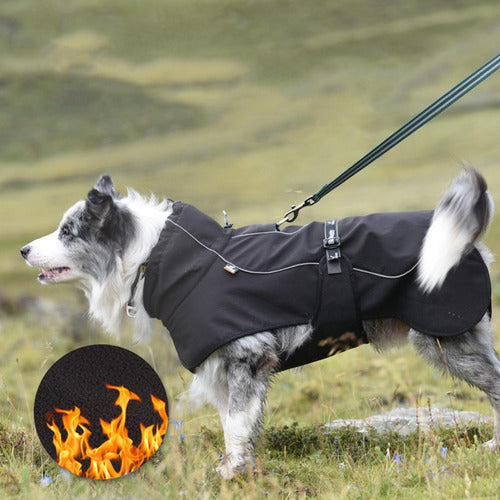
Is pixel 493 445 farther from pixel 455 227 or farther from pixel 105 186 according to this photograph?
pixel 105 186

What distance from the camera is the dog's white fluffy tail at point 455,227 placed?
3.55m

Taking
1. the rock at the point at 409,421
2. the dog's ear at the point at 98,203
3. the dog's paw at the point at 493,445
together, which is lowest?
the rock at the point at 409,421

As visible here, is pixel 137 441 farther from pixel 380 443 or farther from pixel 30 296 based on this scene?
pixel 30 296

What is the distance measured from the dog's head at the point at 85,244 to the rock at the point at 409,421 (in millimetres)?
2194

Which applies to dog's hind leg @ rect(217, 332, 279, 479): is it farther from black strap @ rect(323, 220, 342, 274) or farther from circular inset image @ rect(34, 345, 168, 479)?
black strap @ rect(323, 220, 342, 274)

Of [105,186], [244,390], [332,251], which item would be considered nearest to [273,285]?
[332,251]

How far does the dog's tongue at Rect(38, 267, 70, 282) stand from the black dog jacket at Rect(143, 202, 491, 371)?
81 centimetres

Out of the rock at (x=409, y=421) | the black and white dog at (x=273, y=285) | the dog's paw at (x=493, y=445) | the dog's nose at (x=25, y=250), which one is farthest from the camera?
the rock at (x=409, y=421)

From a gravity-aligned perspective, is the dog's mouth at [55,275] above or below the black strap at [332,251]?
below

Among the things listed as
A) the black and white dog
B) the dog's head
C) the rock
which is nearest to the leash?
the black and white dog

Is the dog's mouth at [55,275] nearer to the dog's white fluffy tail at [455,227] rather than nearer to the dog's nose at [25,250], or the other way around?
the dog's nose at [25,250]

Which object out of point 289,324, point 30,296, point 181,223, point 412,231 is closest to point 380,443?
point 289,324

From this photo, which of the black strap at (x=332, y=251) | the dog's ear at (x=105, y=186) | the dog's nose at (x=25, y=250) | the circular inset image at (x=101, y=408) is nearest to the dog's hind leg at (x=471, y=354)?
the black strap at (x=332, y=251)

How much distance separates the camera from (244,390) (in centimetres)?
380
